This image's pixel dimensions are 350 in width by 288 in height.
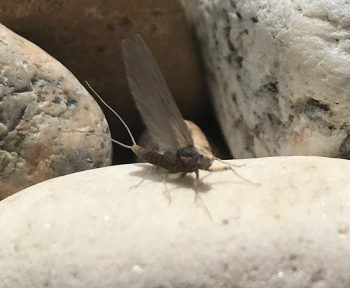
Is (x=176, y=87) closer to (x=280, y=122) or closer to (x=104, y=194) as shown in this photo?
(x=280, y=122)

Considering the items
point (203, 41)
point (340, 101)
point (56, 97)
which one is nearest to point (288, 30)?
point (340, 101)

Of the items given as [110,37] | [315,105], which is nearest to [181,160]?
[315,105]

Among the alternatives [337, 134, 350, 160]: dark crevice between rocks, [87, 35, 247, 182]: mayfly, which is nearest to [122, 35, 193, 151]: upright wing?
[87, 35, 247, 182]: mayfly

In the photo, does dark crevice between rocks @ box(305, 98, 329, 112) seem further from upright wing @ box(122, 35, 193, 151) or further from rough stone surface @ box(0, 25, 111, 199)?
rough stone surface @ box(0, 25, 111, 199)

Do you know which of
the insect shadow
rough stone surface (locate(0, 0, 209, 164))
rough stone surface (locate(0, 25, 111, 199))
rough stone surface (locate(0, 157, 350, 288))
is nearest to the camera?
rough stone surface (locate(0, 157, 350, 288))

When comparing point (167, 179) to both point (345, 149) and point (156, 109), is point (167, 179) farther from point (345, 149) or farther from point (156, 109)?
point (345, 149)

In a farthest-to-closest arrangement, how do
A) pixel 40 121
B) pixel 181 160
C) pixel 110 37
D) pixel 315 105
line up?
pixel 110 37
pixel 40 121
pixel 315 105
pixel 181 160

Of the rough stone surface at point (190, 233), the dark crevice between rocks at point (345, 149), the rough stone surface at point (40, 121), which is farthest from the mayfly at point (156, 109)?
the dark crevice between rocks at point (345, 149)
